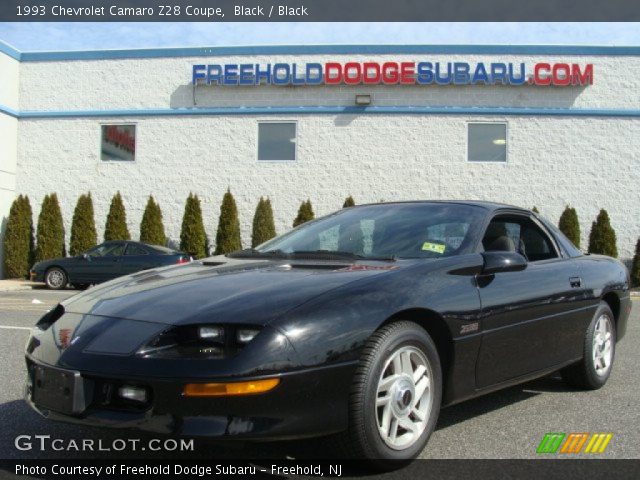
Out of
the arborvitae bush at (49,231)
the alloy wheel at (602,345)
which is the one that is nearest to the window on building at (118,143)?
the arborvitae bush at (49,231)

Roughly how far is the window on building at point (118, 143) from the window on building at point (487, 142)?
32.6 ft

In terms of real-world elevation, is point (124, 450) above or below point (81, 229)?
below

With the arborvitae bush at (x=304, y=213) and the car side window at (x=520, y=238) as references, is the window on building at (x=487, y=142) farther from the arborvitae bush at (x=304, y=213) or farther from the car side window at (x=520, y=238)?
the car side window at (x=520, y=238)

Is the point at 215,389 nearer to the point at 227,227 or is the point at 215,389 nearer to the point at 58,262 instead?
the point at 58,262

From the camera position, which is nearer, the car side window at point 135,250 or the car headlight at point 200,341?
the car headlight at point 200,341

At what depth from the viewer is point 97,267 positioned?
16.5 meters

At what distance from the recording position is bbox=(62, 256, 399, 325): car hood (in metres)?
3.03

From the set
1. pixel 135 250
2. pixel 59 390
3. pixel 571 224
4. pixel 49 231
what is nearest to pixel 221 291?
pixel 59 390

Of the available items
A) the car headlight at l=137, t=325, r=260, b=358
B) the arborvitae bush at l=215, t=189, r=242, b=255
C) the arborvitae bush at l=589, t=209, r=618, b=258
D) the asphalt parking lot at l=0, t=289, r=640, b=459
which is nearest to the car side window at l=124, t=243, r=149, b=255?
the arborvitae bush at l=215, t=189, r=242, b=255

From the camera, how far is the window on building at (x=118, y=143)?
20781 millimetres

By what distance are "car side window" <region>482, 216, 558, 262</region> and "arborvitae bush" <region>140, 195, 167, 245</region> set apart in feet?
52.1

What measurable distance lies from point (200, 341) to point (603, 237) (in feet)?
57.9

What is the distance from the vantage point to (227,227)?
19.5 m

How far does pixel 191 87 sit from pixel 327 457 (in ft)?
61.2
